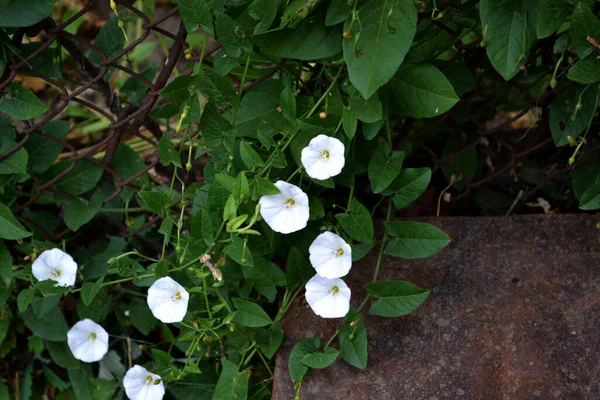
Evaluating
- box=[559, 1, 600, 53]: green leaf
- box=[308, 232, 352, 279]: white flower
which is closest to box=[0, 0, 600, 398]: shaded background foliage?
box=[559, 1, 600, 53]: green leaf

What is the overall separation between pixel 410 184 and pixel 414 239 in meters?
0.11

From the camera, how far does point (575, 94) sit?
136cm

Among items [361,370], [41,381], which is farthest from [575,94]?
[41,381]

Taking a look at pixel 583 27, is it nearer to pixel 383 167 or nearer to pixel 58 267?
pixel 383 167

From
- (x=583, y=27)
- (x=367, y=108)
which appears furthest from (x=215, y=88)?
(x=583, y=27)

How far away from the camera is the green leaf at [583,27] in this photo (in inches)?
44.4

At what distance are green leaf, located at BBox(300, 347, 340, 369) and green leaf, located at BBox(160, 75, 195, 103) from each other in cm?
56

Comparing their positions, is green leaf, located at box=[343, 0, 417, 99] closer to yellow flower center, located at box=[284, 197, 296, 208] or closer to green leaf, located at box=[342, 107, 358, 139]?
green leaf, located at box=[342, 107, 358, 139]

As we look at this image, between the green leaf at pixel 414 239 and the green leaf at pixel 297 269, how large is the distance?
6.8 inches

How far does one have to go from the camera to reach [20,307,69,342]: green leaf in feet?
5.38

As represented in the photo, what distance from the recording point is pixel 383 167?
134 centimetres

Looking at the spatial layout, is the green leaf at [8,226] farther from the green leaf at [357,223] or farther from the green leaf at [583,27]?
the green leaf at [583,27]

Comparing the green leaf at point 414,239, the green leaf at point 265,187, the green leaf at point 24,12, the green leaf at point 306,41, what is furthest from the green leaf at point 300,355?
the green leaf at point 24,12

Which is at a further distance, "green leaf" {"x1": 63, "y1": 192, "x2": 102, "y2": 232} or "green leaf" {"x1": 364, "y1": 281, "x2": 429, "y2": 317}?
"green leaf" {"x1": 63, "y1": 192, "x2": 102, "y2": 232}
